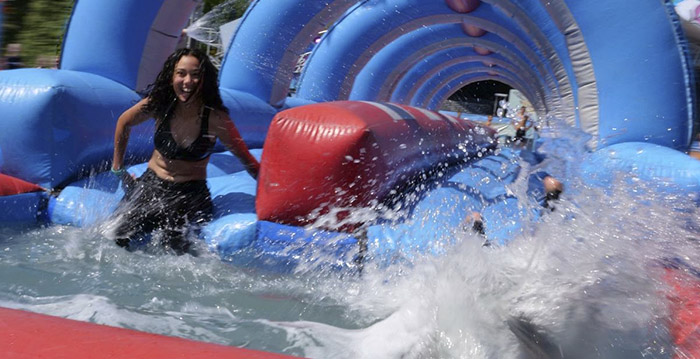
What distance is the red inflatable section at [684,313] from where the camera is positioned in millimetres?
1301

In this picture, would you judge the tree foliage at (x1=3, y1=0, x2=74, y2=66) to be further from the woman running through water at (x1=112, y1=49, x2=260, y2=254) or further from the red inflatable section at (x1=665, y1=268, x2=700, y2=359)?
the red inflatable section at (x1=665, y1=268, x2=700, y2=359)

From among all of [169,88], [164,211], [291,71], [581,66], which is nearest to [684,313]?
[581,66]

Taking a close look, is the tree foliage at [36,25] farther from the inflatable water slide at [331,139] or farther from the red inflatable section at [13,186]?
the red inflatable section at [13,186]

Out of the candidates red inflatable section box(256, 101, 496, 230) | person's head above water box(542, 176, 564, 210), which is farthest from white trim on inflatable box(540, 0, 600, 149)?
red inflatable section box(256, 101, 496, 230)

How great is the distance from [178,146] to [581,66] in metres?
1.61

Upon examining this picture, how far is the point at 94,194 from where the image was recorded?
2.59 metres

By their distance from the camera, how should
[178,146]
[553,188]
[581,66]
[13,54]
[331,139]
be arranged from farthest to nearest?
[13,54]
[178,146]
[581,66]
[331,139]
[553,188]

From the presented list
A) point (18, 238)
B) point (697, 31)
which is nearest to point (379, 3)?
point (697, 31)

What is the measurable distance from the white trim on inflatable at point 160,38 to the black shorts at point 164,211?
1.05m

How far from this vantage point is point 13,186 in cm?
252

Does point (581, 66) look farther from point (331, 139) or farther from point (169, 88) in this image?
point (169, 88)

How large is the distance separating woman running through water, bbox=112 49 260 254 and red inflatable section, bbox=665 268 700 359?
1.64 m

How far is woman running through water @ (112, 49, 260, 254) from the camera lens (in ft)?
7.74

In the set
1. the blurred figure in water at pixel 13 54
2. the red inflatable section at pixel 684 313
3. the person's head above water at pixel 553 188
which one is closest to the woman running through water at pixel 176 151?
the person's head above water at pixel 553 188
